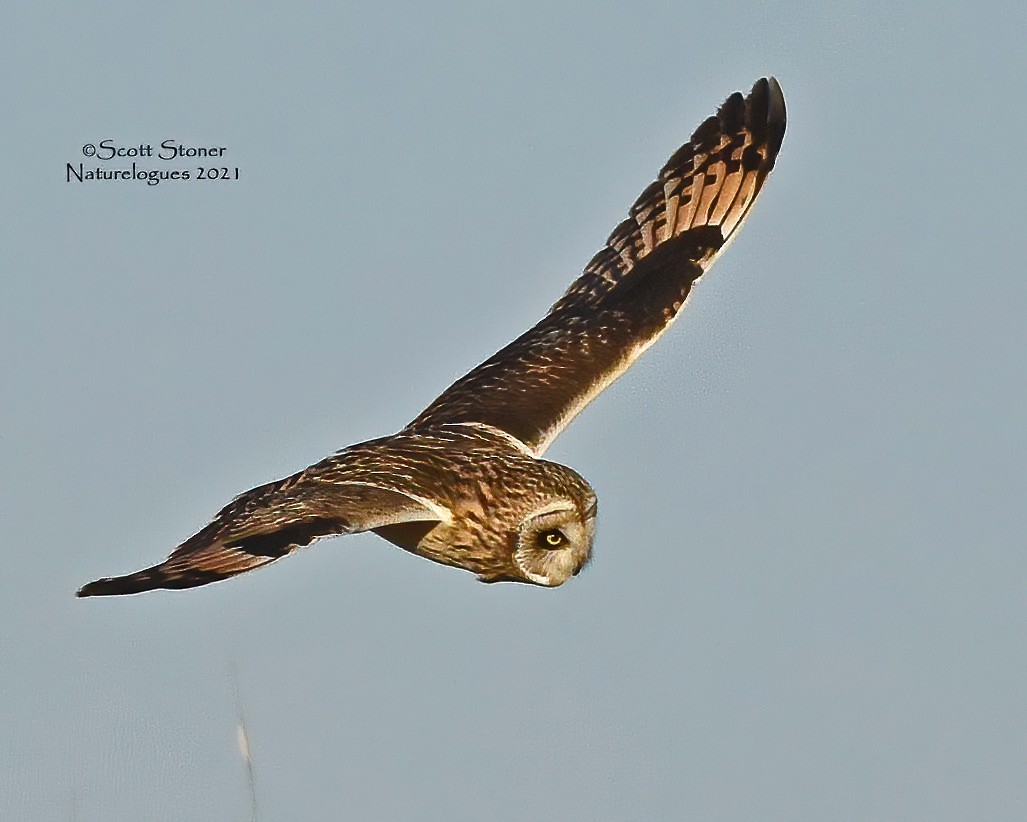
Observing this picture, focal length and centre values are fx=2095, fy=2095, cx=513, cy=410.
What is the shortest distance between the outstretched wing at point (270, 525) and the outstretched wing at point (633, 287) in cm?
181

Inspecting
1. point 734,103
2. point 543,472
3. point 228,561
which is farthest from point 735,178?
point 228,561

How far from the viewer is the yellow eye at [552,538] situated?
10062 mm

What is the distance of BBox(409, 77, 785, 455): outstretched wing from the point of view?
1179cm

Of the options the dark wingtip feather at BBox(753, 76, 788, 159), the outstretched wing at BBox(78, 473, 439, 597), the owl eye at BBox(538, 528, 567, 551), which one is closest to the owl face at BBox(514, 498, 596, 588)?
the owl eye at BBox(538, 528, 567, 551)

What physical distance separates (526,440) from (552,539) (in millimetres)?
1366

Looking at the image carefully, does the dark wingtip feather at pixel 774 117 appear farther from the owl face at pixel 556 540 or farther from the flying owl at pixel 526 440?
the owl face at pixel 556 540

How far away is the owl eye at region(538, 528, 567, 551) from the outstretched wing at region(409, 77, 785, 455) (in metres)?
1.29

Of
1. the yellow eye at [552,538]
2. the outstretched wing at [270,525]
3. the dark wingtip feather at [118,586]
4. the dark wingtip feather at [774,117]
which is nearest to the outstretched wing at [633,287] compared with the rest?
the dark wingtip feather at [774,117]

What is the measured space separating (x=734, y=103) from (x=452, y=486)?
13.5 ft

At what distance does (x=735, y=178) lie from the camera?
42.9ft

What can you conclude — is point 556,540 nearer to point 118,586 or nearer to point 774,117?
point 118,586

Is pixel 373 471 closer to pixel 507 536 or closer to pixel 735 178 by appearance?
pixel 507 536

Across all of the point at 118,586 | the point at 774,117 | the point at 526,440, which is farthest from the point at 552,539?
the point at 774,117

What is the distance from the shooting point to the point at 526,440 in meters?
11.4
